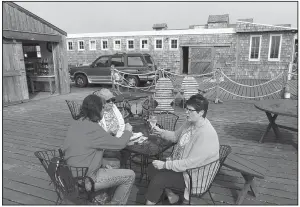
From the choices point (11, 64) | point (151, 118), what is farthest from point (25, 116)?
point (151, 118)

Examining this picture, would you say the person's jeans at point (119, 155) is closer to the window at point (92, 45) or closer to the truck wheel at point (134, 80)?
the truck wheel at point (134, 80)

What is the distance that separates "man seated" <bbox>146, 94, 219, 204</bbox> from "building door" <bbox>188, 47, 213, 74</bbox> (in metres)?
14.3

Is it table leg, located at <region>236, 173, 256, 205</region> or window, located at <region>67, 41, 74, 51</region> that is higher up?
window, located at <region>67, 41, 74, 51</region>

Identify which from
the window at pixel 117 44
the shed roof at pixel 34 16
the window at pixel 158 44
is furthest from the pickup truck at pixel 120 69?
the window at pixel 117 44

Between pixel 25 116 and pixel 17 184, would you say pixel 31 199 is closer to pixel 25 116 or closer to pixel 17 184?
pixel 17 184

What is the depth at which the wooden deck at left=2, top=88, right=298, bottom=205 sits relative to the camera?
2.98m

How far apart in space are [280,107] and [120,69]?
27.8ft

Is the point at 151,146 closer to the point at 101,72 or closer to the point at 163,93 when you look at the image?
the point at 163,93

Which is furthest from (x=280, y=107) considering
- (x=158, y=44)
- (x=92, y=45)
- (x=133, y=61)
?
(x=92, y=45)

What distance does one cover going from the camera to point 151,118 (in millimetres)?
3018

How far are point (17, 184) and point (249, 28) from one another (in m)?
14.8

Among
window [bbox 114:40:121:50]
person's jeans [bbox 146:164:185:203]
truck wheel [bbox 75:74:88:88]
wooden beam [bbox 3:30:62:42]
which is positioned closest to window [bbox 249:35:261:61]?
window [bbox 114:40:121:50]

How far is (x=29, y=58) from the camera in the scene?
1121 cm

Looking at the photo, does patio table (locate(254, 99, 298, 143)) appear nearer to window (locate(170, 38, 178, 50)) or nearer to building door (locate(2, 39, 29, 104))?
building door (locate(2, 39, 29, 104))
